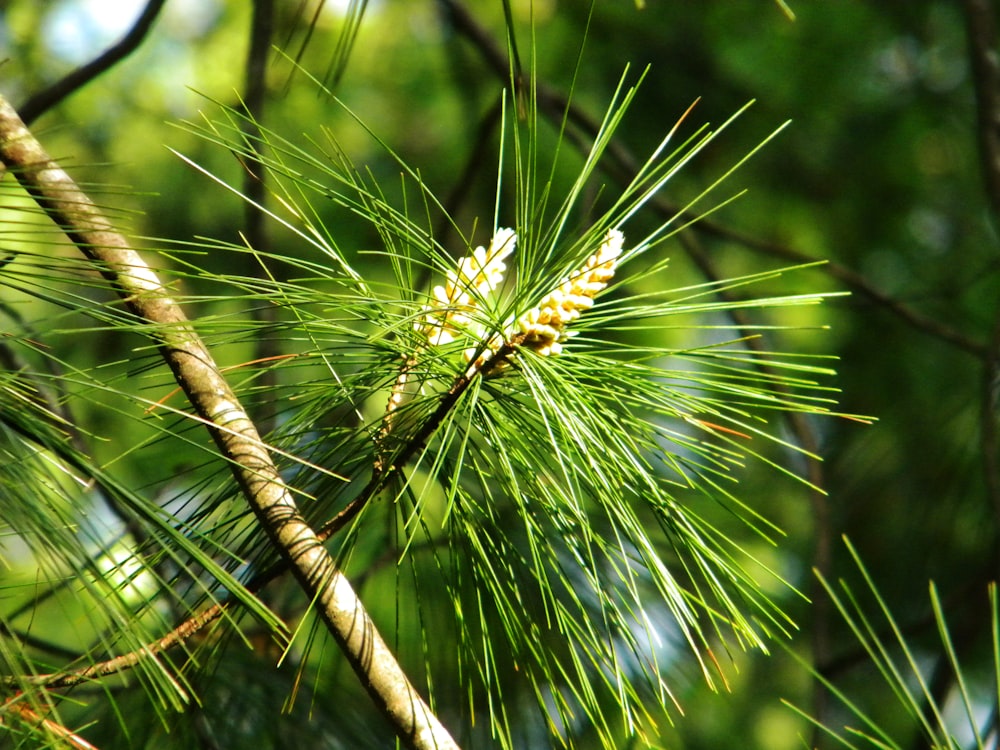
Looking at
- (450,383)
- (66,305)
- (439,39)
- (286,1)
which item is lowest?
(450,383)

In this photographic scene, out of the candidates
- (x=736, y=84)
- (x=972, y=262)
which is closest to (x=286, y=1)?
(x=736, y=84)

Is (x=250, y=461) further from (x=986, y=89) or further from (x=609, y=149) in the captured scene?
(x=986, y=89)

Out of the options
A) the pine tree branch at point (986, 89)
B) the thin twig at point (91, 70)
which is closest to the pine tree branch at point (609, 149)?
the pine tree branch at point (986, 89)

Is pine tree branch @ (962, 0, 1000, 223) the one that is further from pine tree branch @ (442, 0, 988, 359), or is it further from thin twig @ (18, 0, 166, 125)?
thin twig @ (18, 0, 166, 125)

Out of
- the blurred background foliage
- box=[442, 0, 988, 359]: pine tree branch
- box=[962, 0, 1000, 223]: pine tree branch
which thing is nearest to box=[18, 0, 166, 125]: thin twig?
box=[442, 0, 988, 359]: pine tree branch

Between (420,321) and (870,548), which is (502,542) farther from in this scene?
(870,548)

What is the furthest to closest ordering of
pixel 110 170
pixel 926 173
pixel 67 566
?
1. pixel 926 173
2. pixel 110 170
3. pixel 67 566
